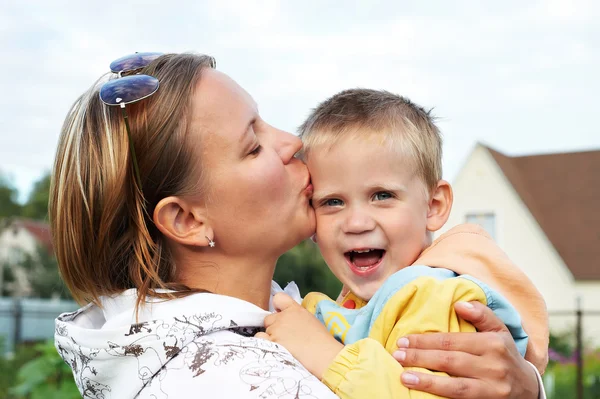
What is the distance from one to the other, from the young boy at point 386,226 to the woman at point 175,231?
0.10m

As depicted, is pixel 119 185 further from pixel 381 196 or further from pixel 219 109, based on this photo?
pixel 381 196

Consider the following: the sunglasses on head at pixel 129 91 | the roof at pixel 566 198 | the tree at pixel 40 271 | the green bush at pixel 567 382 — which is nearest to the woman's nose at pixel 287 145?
the sunglasses on head at pixel 129 91

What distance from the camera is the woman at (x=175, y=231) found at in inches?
80.8

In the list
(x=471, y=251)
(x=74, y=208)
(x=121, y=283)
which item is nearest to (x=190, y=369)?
(x=121, y=283)

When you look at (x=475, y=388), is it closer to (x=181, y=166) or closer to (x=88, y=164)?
(x=181, y=166)

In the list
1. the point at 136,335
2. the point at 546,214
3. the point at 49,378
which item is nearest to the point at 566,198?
the point at 546,214

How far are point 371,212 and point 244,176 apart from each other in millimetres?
428

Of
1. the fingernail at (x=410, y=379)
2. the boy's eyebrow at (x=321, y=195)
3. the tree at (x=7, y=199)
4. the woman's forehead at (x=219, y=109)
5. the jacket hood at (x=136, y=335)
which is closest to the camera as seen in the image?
the fingernail at (x=410, y=379)

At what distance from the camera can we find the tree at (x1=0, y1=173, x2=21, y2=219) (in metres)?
61.3

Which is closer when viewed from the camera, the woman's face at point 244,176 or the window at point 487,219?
the woman's face at point 244,176

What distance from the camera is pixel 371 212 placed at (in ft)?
7.75

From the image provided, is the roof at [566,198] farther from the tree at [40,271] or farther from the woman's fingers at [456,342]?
the tree at [40,271]

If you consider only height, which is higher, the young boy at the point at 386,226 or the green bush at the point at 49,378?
the young boy at the point at 386,226

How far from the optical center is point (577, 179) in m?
24.7
